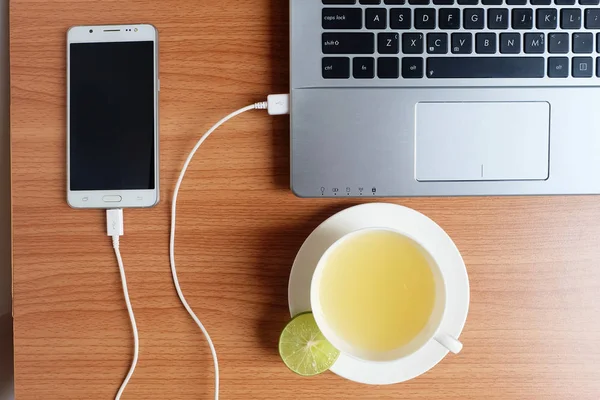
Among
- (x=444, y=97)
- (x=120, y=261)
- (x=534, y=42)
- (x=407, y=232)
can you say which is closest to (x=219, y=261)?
(x=120, y=261)

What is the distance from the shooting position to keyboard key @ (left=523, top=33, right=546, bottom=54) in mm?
562

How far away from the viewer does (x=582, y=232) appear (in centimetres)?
63

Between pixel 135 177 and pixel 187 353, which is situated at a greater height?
pixel 135 177

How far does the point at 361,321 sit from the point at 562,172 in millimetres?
291

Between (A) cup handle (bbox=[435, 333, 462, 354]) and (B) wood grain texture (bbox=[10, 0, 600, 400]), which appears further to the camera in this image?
(B) wood grain texture (bbox=[10, 0, 600, 400])

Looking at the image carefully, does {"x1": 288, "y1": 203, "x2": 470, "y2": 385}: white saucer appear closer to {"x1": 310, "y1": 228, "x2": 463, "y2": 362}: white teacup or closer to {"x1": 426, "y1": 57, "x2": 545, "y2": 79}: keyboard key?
{"x1": 310, "y1": 228, "x2": 463, "y2": 362}: white teacup

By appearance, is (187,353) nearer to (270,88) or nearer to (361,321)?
(361,321)

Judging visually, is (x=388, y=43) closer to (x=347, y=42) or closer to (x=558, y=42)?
(x=347, y=42)

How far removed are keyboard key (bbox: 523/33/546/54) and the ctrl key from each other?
203 millimetres

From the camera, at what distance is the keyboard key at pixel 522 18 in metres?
0.56

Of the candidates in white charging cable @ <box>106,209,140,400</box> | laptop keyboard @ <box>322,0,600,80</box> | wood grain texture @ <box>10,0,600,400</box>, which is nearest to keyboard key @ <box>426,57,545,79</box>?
laptop keyboard @ <box>322,0,600,80</box>

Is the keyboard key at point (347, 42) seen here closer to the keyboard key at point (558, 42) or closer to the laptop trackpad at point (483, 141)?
the laptop trackpad at point (483, 141)

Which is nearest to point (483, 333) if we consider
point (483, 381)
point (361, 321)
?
point (483, 381)

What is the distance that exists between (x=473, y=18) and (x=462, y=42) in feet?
0.10
